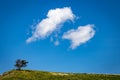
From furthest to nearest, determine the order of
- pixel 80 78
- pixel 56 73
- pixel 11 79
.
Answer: pixel 56 73 → pixel 80 78 → pixel 11 79

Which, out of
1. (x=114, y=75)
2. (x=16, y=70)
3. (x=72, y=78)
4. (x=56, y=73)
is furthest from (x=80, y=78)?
(x=16, y=70)

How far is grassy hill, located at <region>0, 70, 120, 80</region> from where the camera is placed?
7850 centimetres

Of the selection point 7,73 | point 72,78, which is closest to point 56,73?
point 72,78

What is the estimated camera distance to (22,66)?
8325 centimetres

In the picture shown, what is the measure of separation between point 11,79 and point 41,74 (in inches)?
437

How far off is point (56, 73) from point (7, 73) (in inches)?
643

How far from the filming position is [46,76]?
81312 mm

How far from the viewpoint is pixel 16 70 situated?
83.8 m

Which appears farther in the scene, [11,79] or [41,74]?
[41,74]

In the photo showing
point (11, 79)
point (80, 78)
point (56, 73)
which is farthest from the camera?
point (56, 73)

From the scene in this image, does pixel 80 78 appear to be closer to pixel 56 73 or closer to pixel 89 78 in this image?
pixel 89 78

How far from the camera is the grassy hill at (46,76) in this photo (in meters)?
78.5

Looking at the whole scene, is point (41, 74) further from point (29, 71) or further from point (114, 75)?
point (114, 75)

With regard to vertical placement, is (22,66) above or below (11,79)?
above
